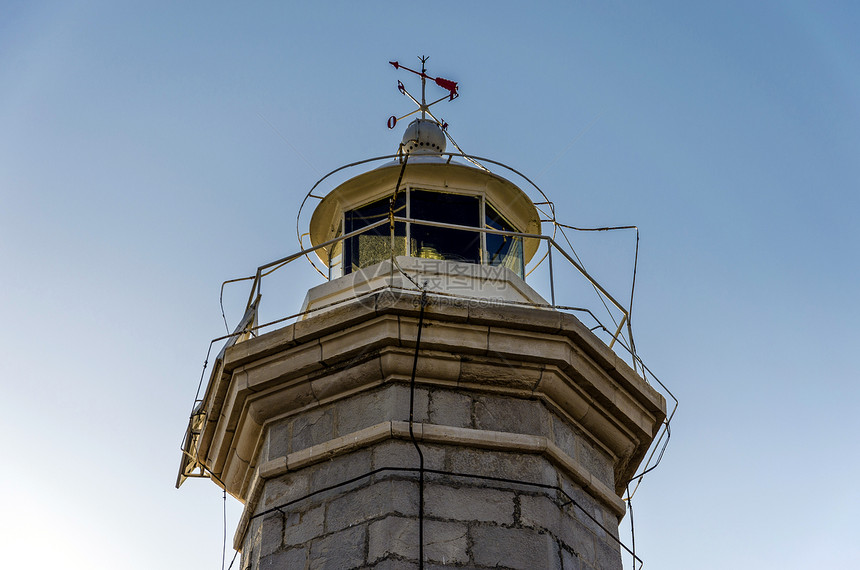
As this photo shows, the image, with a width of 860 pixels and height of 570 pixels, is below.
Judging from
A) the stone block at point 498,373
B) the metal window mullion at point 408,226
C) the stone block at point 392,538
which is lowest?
the stone block at point 392,538

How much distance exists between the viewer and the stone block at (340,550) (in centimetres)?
613

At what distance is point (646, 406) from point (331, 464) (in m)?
2.07

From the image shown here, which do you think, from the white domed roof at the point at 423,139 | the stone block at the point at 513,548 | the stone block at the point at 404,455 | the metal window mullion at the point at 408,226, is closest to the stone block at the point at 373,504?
the stone block at the point at 404,455

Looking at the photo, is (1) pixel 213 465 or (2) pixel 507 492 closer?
(2) pixel 507 492

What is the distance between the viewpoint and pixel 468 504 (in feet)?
20.8

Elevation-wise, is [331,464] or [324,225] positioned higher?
[324,225]

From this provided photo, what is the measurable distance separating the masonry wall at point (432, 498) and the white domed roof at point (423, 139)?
296 cm

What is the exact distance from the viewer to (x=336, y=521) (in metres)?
6.35

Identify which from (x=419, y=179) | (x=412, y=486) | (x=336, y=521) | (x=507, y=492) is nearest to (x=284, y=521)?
(x=336, y=521)

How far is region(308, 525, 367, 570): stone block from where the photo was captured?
6130 mm

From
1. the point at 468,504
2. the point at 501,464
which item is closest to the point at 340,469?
the point at 468,504

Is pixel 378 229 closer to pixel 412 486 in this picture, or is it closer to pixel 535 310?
pixel 535 310

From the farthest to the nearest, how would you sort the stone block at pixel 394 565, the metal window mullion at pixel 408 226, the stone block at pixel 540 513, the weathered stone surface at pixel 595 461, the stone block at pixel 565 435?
the metal window mullion at pixel 408 226 < the weathered stone surface at pixel 595 461 < the stone block at pixel 565 435 < the stone block at pixel 540 513 < the stone block at pixel 394 565

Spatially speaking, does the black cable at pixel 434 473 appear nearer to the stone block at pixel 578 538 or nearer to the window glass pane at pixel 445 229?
the stone block at pixel 578 538
